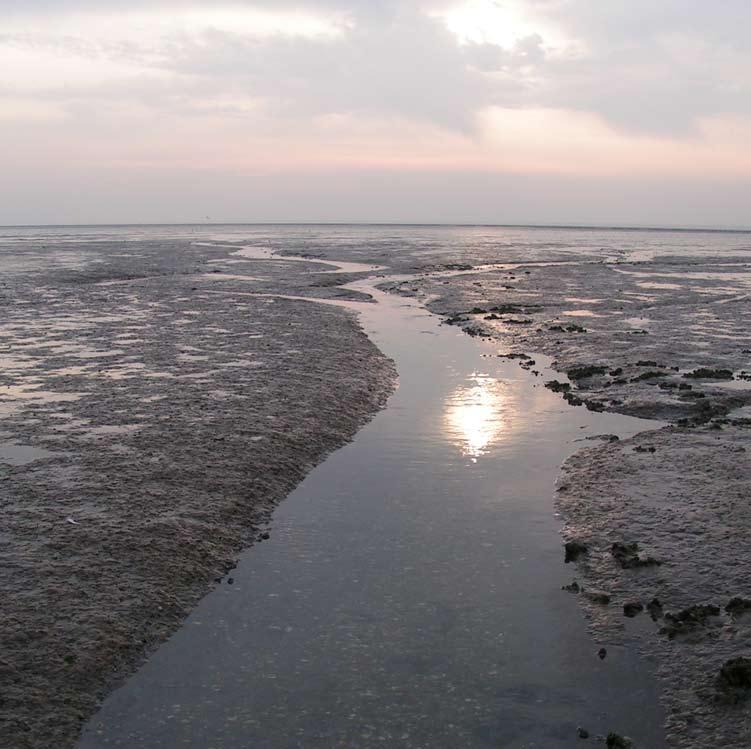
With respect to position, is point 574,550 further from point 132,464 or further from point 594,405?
point 594,405

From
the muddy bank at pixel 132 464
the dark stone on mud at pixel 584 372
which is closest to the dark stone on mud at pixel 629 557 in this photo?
the muddy bank at pixel 132 464

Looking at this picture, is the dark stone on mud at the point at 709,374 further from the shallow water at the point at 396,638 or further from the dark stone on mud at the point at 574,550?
the dark stone on mud at the point at 574,550

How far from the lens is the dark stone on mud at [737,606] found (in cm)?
1088

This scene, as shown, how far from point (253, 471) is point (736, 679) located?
10524 millimetres

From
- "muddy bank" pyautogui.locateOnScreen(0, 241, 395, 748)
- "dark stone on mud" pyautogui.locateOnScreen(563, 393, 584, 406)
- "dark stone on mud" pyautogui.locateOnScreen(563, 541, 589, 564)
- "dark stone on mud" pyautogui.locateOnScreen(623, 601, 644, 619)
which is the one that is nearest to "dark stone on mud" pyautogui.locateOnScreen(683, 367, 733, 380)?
"dark stone on mud" pyautogui.locateOnScreen(563, 393, 584, 406)

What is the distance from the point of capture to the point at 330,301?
50125mm

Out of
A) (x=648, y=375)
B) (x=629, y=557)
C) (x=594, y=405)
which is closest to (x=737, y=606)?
(x=629, y=557)

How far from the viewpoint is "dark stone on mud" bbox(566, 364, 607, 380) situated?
2693 cm

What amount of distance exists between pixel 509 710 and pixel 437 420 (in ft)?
41.9

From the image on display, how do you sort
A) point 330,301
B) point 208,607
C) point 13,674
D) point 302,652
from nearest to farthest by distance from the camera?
point 13,674, point 302,652, point 208,607, point 330,301

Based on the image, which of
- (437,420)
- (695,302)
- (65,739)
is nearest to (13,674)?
(65,739)

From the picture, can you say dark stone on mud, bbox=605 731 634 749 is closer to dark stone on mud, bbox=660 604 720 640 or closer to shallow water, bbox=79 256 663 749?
shallow water, bbox=79 256 663 749

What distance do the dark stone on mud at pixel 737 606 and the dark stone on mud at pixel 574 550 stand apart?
103 inches

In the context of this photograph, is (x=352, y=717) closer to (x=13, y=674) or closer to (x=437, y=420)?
(x=13, y=674)
